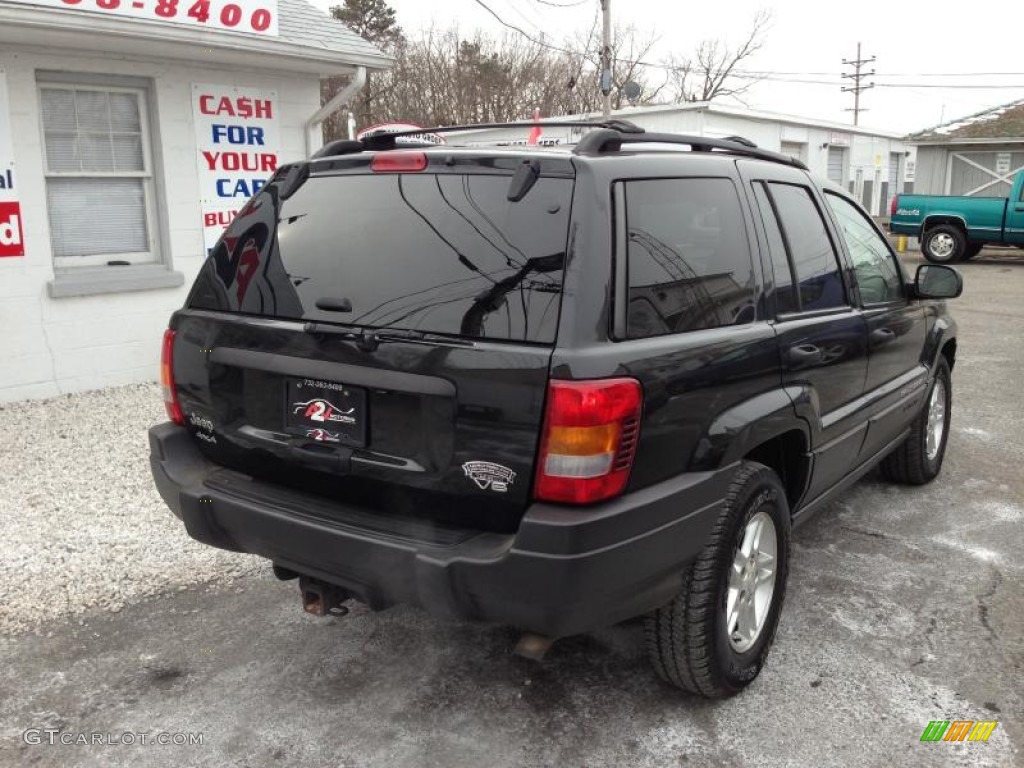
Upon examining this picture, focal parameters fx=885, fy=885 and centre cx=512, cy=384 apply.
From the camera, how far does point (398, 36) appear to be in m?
35.9

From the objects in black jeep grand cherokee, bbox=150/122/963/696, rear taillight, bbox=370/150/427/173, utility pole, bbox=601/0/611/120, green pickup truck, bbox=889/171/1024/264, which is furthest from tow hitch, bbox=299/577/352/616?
green pickup truck, bbox=889/171/1024/264

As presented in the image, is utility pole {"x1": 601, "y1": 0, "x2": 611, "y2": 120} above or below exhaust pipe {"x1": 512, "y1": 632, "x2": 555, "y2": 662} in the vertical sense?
above

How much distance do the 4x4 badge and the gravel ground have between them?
6.68 ft

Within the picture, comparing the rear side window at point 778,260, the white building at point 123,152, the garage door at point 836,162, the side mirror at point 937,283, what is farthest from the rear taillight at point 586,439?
the garage door at point 836,162

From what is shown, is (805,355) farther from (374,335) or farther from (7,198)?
(7,198)

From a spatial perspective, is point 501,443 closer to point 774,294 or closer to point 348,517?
point 348,517

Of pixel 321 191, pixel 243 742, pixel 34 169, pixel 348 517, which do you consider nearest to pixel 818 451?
pixel 348 517

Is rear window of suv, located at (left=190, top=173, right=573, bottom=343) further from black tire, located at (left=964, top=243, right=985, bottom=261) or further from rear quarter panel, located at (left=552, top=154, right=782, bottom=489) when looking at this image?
black tire, located at (left=964, top=243, right=985, bottom=261)

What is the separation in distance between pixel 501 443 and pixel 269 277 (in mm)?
1084

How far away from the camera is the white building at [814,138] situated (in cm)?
2262

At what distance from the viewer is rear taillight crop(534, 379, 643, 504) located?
7.57 feet

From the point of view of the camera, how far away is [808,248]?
11.5ft

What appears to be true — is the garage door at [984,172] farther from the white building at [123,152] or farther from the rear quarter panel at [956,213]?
the white building at [123,152]

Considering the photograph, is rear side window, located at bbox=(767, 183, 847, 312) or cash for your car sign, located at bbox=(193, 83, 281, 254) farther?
cash for your car sign, located at bbox=(193, 83, 281, 254)
